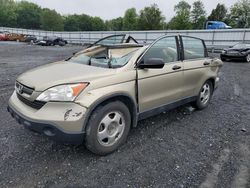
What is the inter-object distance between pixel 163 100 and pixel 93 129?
148 cm

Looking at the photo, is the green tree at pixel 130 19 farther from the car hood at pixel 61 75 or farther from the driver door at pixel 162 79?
the car hood at pixel 61 75

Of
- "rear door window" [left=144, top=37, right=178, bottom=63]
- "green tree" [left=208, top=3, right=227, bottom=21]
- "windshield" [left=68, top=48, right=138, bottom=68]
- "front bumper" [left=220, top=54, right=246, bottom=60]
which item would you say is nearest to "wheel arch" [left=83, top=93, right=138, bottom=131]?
"windshield" [left=68, top=48, right=138, bottom=68]

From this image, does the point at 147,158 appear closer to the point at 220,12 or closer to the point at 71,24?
the point at 220,12

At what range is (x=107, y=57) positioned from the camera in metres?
3.56

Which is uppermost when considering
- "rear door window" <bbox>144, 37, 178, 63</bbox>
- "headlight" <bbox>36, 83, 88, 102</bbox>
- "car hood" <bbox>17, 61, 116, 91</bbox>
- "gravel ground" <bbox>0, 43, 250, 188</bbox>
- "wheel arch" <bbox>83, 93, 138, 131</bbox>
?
"rear door window" <bbox>144, 37, 178, 63</bbox>

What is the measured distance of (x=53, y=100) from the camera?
8.75 ft

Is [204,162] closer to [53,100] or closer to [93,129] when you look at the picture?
[93,129]

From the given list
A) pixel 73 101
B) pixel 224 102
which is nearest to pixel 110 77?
pixel 73 101

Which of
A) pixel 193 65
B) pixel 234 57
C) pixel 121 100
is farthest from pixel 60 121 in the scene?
pixel 234 57

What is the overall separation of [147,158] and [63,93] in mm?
1446

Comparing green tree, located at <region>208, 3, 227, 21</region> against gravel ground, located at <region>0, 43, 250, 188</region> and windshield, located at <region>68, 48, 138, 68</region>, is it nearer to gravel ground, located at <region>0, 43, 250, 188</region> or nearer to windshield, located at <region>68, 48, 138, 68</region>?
gravel ground, located at <region>0, 43, 250, 188</region>

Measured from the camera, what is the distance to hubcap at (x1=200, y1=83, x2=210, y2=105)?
4938mm

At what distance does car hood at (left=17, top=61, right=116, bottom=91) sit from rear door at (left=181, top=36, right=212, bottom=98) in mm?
1809

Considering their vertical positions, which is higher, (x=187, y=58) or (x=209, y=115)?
(x=187, y=58)
